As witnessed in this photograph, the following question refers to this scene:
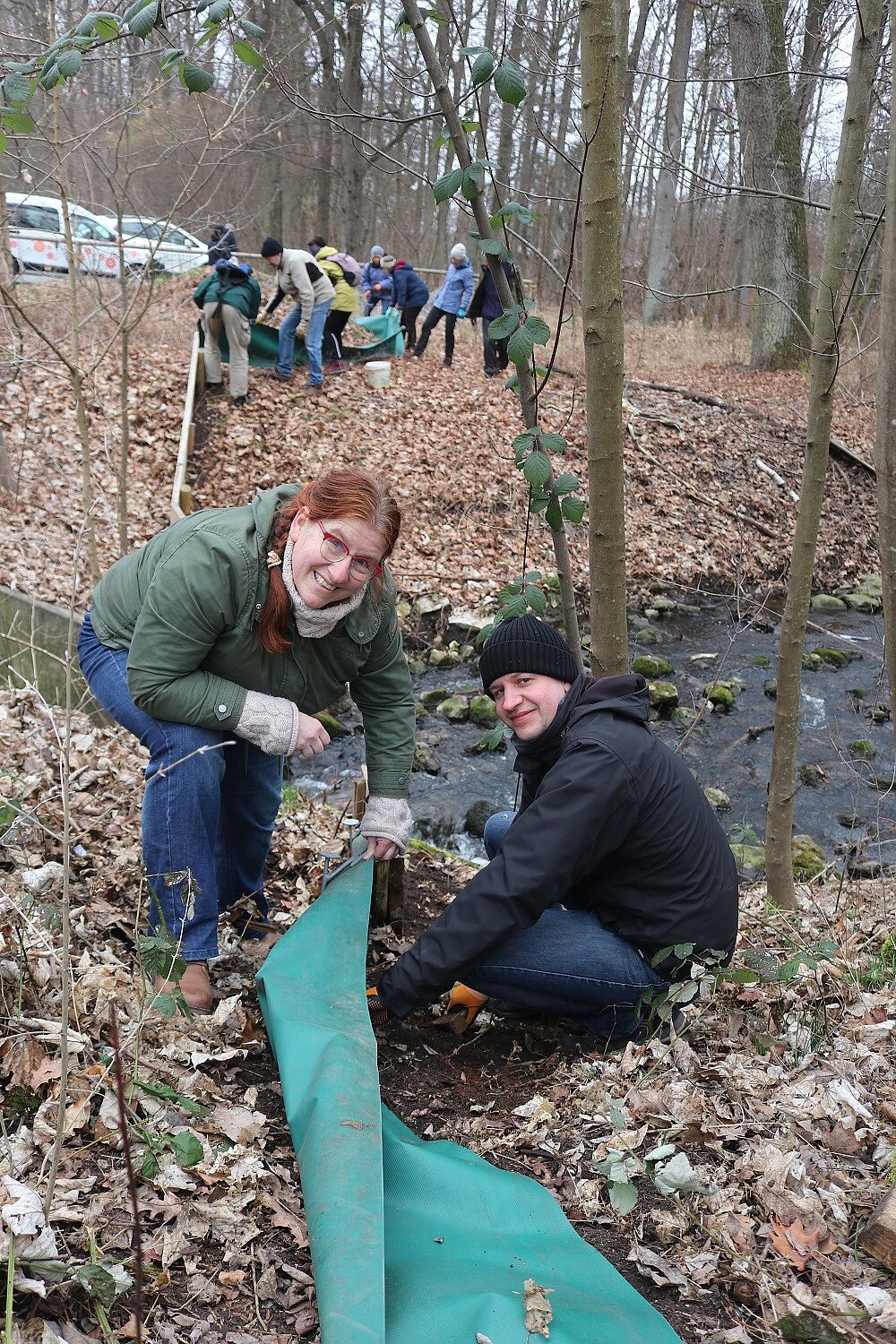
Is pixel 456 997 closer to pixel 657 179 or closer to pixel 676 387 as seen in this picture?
pixel 676 387

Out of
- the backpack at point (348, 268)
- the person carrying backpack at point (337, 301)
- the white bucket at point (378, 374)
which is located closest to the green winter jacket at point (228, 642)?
the white bucket at point (378, 374)

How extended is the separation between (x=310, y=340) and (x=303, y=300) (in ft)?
1.60

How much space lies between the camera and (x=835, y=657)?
352 inches

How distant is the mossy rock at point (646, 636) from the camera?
9.06m

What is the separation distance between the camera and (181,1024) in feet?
8.75

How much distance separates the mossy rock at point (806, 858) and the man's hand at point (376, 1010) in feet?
10.6

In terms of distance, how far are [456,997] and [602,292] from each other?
2.35m

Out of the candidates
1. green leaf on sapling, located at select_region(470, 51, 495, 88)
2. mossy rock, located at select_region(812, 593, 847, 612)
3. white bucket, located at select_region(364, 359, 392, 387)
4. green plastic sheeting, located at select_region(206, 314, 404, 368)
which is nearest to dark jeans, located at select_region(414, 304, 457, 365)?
green plastic sheeting, located at select_region(206, 314, 404, 368)

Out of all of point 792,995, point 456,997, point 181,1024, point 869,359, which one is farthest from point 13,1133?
point 869,359

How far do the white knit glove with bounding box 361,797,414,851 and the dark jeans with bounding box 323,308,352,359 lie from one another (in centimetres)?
1115

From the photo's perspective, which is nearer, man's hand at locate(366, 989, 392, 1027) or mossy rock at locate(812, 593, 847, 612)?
man's hand at locate(366, 989, 392, 1027)

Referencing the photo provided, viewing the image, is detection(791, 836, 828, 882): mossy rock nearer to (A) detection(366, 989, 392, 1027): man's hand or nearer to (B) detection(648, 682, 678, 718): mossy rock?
(B) detection(648, 682, 678, 718): mossy rock

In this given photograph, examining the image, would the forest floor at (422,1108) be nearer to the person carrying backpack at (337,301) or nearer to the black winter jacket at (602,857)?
the black winter jacket at (602,857)

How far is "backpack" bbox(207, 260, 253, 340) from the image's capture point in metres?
10.9
